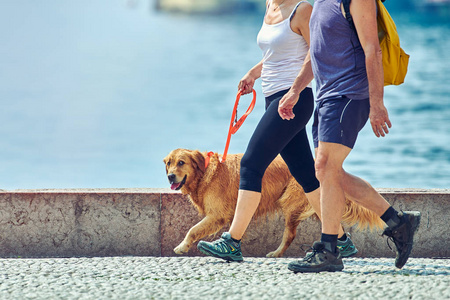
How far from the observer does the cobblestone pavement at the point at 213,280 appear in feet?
13.4

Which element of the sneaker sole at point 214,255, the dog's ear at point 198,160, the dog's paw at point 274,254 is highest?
the dog's ear at point 198,160

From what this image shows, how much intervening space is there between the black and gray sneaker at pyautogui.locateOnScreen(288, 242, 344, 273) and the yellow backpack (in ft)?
3.76

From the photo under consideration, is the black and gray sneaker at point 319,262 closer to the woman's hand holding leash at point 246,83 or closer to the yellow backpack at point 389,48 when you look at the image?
the yellow backpack at point 389,48

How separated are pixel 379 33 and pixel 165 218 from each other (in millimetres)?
2379

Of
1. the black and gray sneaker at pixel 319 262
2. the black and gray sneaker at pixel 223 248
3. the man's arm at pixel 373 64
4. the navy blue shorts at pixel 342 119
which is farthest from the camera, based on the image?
the black and gray sneaker at pixel 223 248

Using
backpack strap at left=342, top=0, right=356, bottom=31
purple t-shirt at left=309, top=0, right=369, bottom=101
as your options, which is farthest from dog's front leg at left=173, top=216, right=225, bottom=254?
backpack strap at left=342, top=0, right=356, bottom=31

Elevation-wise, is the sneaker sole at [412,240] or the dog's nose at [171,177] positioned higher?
the dog's nose at [171,177]

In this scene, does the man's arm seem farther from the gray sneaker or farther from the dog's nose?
the dog's nose

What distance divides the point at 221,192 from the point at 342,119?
1.64 meters

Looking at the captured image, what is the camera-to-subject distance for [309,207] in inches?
220

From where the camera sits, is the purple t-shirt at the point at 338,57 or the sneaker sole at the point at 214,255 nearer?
the purple t-shirt at the point at 338,57

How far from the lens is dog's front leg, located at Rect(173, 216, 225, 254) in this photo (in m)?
5.57

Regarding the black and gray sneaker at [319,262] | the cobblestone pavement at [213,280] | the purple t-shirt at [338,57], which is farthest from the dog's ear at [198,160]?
the purple t-shirt at [338,57]

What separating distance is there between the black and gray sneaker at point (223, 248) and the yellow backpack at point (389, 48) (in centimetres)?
155
